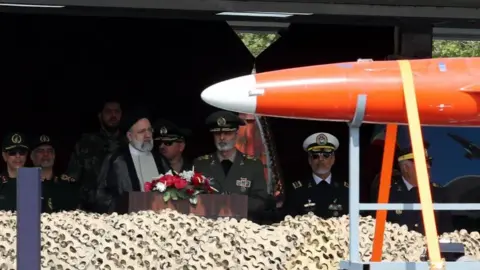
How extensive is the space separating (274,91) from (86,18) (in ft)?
18.7

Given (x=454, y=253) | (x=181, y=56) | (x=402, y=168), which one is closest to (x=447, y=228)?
(x=402, y=168)

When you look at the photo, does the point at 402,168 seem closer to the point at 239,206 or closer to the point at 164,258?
the point at 239,206

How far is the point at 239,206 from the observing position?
7.43m

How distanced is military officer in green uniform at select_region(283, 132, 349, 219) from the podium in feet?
3.81

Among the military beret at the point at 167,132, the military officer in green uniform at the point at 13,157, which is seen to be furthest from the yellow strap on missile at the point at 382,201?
the military officer in green uniform at the point at 13,157

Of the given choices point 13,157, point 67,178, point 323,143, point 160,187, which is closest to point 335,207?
point 323,143

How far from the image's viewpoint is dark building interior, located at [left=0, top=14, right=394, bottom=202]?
11.7 meters

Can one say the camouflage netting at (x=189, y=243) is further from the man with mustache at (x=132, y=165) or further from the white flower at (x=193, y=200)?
the man with mustache at (x=132, y=165)

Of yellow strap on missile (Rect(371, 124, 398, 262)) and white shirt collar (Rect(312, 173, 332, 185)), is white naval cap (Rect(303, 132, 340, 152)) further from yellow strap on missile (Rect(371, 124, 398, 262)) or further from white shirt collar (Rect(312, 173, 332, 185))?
yellow strap on missile (Rect(371, 124, 398, 262))

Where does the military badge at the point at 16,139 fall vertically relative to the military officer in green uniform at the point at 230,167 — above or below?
above

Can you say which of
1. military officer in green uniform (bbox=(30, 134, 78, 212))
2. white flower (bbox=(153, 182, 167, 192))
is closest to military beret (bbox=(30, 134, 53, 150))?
military officer in green uniform (bbox=(30, 134, 78, 212))

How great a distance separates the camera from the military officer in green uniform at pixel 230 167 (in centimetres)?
835

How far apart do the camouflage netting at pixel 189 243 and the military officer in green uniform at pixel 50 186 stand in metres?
1.52

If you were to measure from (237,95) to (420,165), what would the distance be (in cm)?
107
